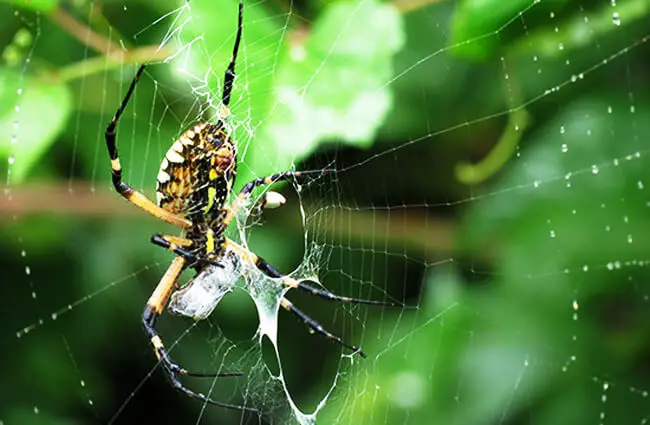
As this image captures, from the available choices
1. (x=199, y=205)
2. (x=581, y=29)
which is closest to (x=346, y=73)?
(x=199, y=205)

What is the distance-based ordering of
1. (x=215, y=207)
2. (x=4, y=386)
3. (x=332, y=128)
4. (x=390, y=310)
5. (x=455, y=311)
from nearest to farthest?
(x=332, y=128) < (x=215, y=207) < (x=455, y=311) < (x=390, y=310) < (x=4, y=386)

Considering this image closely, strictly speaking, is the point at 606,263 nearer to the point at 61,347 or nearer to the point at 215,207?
the point at 215,207

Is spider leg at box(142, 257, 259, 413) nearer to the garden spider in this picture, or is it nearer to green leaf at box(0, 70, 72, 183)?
the garden spider

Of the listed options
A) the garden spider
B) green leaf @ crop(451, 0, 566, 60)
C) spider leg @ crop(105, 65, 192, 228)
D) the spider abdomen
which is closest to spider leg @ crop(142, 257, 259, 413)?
the garden spider

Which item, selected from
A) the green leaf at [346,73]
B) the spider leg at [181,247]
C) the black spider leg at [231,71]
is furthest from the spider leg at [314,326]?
the black spider leg at [231,71]

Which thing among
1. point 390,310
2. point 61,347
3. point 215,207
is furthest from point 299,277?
point 61,347

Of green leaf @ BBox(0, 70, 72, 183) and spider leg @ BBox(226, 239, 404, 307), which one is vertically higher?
green leaf @ BBox(0, 70, 72, 183)
